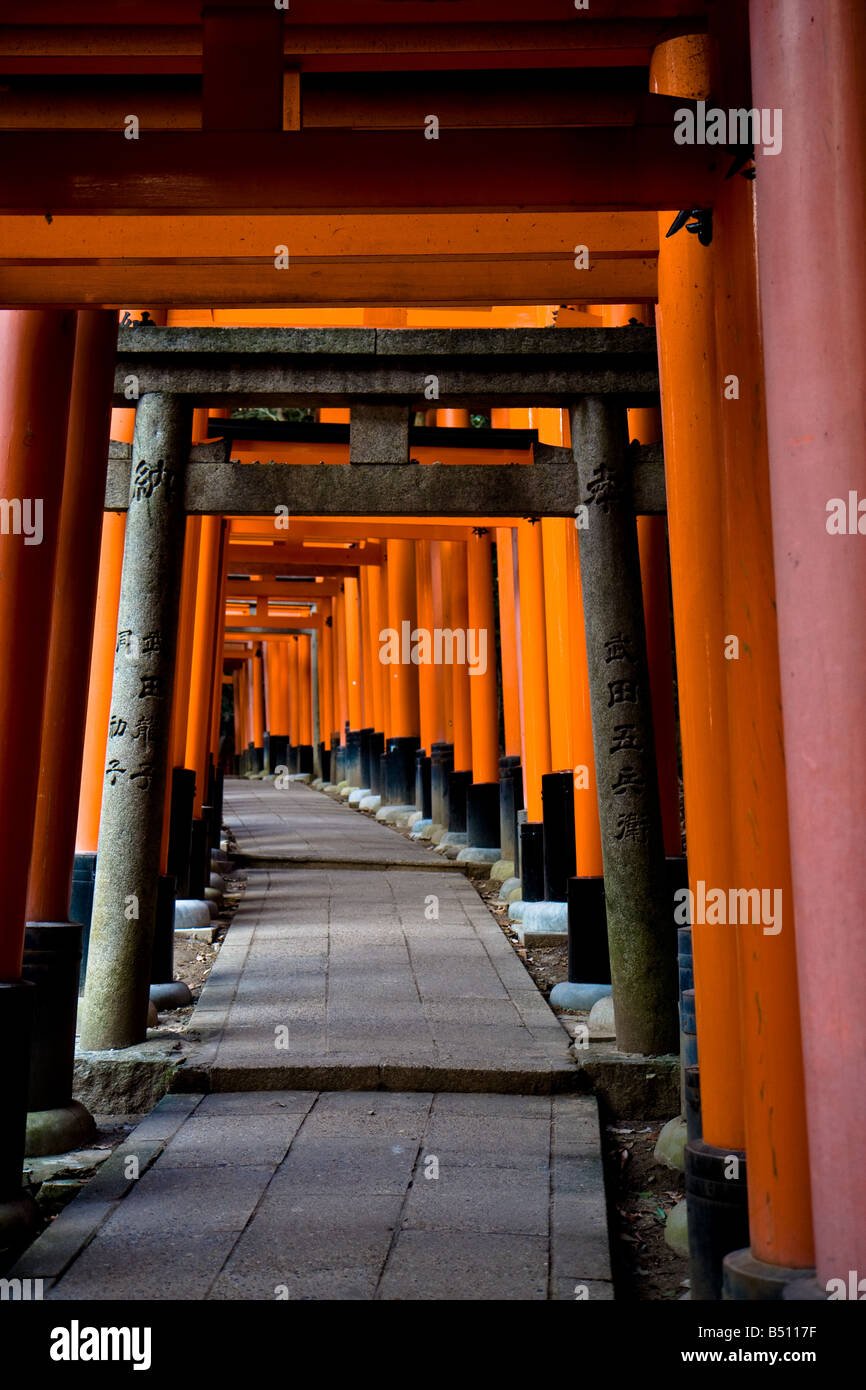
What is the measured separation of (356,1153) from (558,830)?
3981 mm

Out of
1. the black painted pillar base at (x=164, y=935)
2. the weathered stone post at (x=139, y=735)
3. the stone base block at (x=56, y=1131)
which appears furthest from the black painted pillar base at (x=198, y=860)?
the stone base block at (x=56, y=1131)

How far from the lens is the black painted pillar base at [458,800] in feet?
45.0

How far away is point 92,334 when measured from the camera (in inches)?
201

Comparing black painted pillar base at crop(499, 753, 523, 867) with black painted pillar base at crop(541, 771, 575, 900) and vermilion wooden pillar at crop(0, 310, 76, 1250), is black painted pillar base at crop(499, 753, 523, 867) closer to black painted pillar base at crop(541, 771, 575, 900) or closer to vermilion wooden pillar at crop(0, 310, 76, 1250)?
black painted pillar base at crop(541, 771, 575, 900)

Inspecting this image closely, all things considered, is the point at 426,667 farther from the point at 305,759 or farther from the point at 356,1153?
the point at 305,759

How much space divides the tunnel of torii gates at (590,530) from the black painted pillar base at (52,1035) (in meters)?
0.01

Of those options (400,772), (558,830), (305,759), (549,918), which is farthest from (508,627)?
(305,759)

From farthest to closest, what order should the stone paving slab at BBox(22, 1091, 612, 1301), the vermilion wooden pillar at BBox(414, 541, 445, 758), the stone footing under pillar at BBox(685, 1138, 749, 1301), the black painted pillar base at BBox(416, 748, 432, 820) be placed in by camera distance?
the black painted pillar base at BBox(416, 748, 432, 820) → the vermilion wooden pillar at BBox(414, 541, 445, 758) → the stone paving slab at BBox(22, 1091, 612, 1301) → the stone footing under pillar at BBox(685, 1138, 749, 1301)

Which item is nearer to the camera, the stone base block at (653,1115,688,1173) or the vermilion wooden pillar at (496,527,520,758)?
the stone base block at (653,1115,688,1173)

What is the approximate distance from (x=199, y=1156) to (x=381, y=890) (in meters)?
6.13

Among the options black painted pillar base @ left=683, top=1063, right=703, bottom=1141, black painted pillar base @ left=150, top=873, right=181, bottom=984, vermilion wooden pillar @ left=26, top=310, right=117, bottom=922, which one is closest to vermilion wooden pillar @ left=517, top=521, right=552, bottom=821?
black painted pillar base @ left=150, top=873, right=181, bottom=984

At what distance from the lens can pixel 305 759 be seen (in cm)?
3109

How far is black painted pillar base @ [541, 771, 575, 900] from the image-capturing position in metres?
8.20

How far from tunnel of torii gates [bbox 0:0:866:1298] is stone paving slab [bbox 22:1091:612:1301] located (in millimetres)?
382
